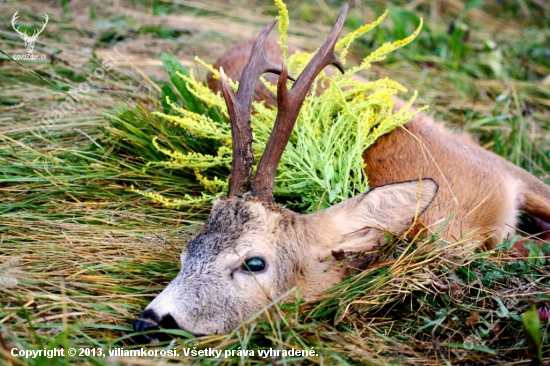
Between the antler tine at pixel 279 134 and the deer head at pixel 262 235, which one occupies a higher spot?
the antler tine at pixel 279 134

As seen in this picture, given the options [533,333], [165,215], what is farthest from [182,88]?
[533,333]

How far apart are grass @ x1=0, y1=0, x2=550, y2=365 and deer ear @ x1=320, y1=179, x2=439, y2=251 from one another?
13cm

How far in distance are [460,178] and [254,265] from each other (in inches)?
65.4

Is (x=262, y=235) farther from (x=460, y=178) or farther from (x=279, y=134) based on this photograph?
(x=460, y=178)

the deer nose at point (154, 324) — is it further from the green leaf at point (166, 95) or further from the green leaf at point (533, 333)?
the green leaf at point (166, 95)

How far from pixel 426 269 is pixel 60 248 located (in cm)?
202

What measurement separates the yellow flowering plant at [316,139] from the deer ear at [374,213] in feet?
0.83

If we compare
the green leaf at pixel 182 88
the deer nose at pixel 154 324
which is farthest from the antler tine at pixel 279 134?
the green leaf at pixel 182 88

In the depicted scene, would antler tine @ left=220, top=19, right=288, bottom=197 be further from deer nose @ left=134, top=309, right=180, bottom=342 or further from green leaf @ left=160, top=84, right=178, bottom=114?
green leaf @ left=160, top=84, right=178, bottom=114

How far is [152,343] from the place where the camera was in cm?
267

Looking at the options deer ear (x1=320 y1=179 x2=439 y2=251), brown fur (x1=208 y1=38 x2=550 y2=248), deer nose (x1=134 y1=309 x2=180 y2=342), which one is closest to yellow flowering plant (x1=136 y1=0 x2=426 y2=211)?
brown fur (x1=208 y1=38 x2=550 y2=248)

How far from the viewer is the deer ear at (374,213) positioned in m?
3.19

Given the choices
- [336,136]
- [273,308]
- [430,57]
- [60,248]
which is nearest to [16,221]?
[60,248]

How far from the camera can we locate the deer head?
2809 mm
